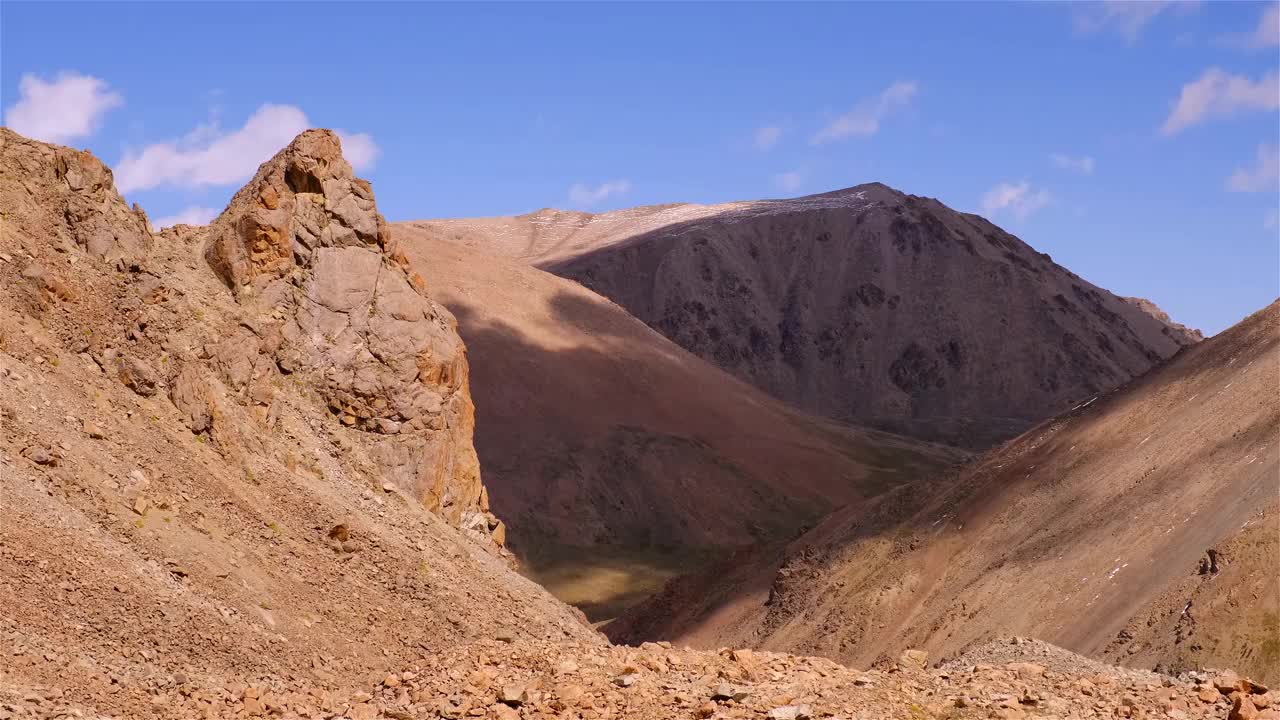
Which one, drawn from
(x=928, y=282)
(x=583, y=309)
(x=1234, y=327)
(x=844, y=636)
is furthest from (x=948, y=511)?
(x=928, y=282)

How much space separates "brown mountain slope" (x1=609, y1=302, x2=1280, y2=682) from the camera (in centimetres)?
2633

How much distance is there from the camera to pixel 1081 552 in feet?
105

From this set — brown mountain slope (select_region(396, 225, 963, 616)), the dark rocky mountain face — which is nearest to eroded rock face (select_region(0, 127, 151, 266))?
brown mountain slope (select_region(396, 225, 963, 616))

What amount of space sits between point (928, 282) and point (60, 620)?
114 m

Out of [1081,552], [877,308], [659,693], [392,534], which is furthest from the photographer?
[877,308]

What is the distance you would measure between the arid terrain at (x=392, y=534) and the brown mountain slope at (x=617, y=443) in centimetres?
1937

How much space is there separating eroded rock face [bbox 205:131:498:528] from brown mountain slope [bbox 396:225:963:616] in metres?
26.3

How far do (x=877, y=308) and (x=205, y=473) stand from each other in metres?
108

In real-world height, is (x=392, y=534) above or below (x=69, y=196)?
below

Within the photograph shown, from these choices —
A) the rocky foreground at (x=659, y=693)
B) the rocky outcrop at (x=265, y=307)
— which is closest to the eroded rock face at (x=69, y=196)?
the rocky outcrop at (x=265, y=307)

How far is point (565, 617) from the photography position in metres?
27.7

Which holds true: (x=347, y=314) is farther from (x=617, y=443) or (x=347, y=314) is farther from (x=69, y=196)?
(x=617, y=443)

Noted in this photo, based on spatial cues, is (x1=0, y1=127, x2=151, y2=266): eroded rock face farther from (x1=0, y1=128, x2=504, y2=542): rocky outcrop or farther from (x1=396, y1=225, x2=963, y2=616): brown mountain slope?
(x1=396, y1=225, x2=963, y2=616): brown mountain slope

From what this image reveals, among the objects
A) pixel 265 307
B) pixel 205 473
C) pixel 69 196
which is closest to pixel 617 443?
pixel 265 307
